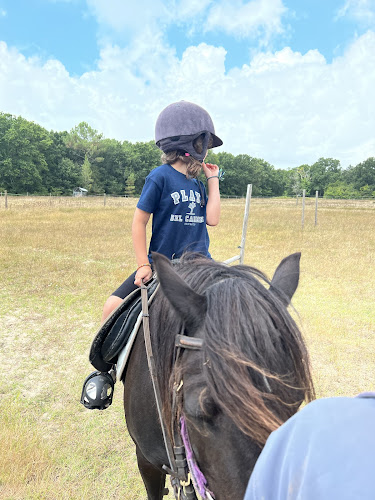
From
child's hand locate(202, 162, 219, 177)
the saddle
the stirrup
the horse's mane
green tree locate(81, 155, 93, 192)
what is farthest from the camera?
green tree locate(81, 155, 93, 192)

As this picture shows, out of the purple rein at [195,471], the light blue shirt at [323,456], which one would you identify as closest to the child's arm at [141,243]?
the purple rein at [195,471]

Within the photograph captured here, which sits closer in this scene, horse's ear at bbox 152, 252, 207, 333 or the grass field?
horse's ear at bbox 152, 252, 207, 333

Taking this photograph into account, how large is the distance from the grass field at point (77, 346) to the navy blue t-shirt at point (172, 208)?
3.04 feet

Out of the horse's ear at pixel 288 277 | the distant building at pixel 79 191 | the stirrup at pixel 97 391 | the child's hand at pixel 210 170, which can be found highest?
the distant building at pixel 79 191

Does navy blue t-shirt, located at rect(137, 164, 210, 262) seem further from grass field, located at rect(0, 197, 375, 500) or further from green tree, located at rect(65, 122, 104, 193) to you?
green tree, located at rect(65, 122, 104, 193)

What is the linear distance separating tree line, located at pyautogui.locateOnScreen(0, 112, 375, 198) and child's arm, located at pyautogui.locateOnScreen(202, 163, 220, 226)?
5038 centimetres

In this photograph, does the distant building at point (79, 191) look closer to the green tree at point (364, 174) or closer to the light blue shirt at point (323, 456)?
the light blue shirt at point (323, 456)

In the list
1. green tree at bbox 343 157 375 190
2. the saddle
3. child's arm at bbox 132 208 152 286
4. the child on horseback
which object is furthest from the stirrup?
green tree at bbox 343 157 375 190

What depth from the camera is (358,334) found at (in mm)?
4891

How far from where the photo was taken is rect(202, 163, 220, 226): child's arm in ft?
6.70

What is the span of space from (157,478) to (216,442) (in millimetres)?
1368

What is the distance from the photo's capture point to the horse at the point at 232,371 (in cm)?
87

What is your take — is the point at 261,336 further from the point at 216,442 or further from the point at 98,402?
the point at 98,402

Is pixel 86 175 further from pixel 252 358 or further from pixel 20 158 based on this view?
pixel 252 358
